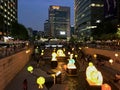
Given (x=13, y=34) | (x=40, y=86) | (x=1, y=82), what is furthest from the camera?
(x=13, y=34)

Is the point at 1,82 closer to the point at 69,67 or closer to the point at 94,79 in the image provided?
the point at 94,79

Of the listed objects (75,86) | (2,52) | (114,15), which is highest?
(114,15)

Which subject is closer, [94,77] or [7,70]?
[94,77]

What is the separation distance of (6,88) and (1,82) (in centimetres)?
320

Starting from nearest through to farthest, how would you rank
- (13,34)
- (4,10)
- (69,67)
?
(69,67) → (13,34) → (4,10)

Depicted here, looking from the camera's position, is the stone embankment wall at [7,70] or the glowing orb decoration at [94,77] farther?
the glowing orb decoration at [94,77]

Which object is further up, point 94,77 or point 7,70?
point 7,70

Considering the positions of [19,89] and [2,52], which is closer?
[19,89]

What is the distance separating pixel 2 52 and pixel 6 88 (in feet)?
15.7

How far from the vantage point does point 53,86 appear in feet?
115

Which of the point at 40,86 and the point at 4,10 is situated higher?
the point at 4,10

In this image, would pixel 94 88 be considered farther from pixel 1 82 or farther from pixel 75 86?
pixel 1 82

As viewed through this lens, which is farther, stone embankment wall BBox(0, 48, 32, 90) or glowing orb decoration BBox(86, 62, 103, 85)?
glowing orb decoration BBox(86, 62, 103, 85)

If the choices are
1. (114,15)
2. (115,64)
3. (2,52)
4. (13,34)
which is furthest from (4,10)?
(2,52)
